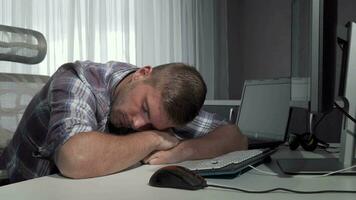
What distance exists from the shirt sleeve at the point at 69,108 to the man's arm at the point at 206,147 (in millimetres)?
208

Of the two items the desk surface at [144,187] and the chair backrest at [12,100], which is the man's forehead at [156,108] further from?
the chair backrest at [12,100]

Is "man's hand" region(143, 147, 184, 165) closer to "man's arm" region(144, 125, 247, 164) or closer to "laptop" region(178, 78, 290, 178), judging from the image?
"man's arm" region(144, 125, 247, 164)

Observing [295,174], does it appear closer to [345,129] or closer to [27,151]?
[345,129]

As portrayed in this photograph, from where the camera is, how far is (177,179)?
795 millimetres

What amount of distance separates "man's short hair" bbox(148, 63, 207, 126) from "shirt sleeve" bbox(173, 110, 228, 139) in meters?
0.22

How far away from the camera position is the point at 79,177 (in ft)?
3.00

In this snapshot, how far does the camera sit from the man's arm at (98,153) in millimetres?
912

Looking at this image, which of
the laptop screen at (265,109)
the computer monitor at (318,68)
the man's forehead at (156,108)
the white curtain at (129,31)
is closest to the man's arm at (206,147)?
the man's forehead at (156,108)

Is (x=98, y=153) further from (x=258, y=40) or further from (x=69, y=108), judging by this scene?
(x=258, y=40)

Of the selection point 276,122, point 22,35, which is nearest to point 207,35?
point 276,122

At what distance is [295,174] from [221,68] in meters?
3.04

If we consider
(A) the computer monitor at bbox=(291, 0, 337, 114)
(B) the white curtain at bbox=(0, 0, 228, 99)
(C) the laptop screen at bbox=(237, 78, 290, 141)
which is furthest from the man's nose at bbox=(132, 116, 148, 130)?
(B) the white curtain at bbox=(0, 0, 228, 99)

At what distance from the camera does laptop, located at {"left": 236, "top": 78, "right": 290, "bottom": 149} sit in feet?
5.45

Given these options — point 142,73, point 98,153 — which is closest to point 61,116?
point 98,153
